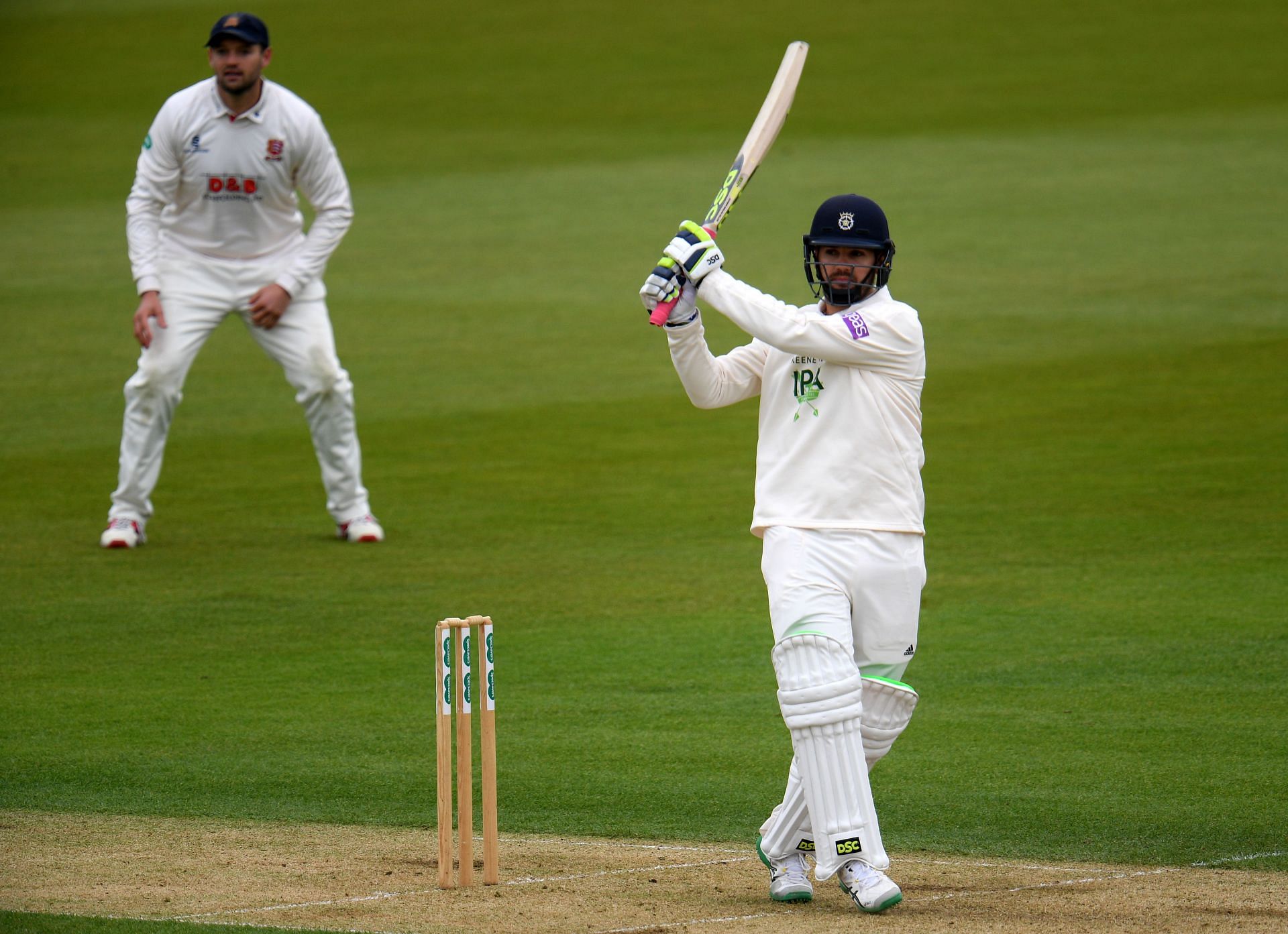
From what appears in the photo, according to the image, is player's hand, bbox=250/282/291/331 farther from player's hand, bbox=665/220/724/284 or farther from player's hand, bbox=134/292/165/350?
player's hand, bbox=665/220/724/284

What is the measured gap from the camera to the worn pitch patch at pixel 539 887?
4.91 meters

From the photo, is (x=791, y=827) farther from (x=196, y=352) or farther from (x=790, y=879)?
(x=196, y=352)

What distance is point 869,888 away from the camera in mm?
4945

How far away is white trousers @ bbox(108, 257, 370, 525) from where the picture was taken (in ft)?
32.1

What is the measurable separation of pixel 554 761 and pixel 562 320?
35.8 feet

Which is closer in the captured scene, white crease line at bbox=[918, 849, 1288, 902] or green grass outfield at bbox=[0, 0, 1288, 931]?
white crease line at bbox=[918, 849, 1288, 902]

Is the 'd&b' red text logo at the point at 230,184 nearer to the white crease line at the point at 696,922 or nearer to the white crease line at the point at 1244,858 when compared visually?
the white crease line at the point at 696,922

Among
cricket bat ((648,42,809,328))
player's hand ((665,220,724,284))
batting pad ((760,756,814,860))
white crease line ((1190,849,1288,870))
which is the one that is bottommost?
white crease line ((1190,849,1288,870))

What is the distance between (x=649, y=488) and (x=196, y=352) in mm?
3038

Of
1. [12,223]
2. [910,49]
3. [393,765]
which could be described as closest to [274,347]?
[393,765]

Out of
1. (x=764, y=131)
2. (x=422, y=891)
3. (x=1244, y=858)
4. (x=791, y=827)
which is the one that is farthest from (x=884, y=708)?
(x=764, y=131)

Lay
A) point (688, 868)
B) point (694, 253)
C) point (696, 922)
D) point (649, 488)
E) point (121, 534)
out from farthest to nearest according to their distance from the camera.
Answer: point (649, 488), point (121, 534), point (688, 868), point (694, 253), point (696, 922)

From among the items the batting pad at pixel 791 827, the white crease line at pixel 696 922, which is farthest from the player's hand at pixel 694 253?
the white crease line at pixel 696 922

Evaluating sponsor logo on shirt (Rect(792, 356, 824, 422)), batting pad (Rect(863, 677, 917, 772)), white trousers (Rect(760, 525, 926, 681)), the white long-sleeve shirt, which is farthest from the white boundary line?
the white long-sleeve shirt
